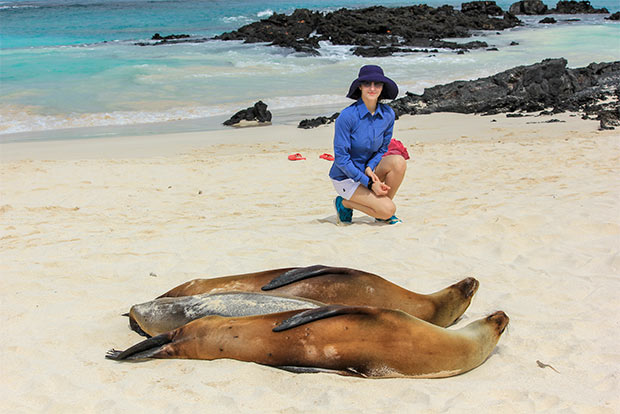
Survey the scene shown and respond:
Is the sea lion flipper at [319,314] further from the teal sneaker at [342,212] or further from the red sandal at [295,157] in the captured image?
the red sandal at [295,157]

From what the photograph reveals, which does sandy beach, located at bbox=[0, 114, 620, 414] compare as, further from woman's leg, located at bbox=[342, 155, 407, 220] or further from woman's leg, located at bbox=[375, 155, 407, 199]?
woman's leg, located at bbox=[375, 155, 407, 199]

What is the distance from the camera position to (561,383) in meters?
3.15

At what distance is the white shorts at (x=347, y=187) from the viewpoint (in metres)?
6.09

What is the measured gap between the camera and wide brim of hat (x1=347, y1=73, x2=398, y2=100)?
5.52m

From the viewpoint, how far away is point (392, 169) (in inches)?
241

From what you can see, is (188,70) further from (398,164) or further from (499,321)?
(499,321)

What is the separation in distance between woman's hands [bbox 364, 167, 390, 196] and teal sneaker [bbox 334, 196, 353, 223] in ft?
1.50

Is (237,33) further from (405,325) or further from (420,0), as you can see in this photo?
(420,0)

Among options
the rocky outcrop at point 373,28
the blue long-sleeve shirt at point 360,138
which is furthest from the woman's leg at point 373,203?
the rocky outcrop at point 373,28

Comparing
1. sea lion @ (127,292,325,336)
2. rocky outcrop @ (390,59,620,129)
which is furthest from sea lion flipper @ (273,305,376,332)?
rocky outcrop @ (390,59,620,129)

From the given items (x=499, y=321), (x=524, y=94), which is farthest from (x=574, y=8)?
(x=499, y=321)

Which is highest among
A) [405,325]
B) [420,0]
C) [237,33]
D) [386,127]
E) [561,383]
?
[420,0]

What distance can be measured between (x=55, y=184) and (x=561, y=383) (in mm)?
7094

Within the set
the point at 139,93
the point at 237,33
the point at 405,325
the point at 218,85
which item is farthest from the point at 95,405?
the point at 237,33
